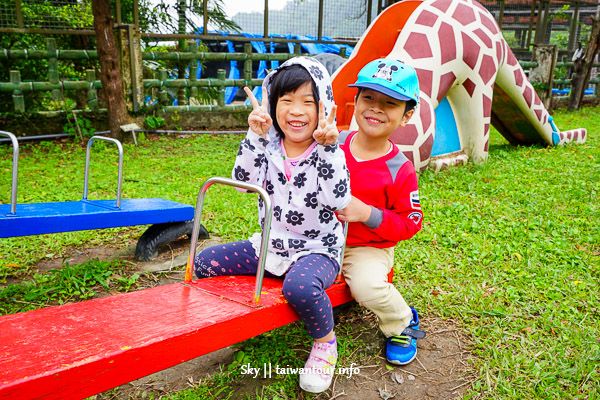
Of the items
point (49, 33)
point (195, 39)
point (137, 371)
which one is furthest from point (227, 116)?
point (137, 371)

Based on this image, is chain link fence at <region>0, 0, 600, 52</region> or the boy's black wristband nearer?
the boy's black wristband

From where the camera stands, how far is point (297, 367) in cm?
231

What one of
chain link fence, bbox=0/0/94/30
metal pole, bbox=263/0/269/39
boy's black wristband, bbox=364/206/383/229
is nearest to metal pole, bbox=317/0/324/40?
metal pole, bbox=263/0/269/39

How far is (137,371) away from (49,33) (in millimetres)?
7592

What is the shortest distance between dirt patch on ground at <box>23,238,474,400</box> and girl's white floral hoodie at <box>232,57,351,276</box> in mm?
524

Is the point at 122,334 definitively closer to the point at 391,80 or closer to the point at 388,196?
the point at 388,196

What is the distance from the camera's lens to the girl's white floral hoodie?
2.13 m

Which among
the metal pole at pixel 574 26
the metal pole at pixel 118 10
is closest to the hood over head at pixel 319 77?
the metal pole at pixel 118 10

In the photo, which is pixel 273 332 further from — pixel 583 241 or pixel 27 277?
pixel 583 241

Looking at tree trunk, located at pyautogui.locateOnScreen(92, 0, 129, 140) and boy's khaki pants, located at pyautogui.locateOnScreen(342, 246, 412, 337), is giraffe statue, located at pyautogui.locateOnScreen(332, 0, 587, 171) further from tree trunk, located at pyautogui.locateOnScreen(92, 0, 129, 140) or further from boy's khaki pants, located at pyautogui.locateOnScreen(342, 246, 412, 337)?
tree trunk, located at pyautogui.locateOnScreen(92, 0, 129, 140)

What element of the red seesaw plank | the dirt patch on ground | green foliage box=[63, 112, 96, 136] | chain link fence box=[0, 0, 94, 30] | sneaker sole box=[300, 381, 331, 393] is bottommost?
the dirt patch on ground

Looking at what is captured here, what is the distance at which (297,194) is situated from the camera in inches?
87.0

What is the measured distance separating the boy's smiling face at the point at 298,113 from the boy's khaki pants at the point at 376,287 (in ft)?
2.16

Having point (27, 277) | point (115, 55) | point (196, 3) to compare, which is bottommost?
point (27, 277)
